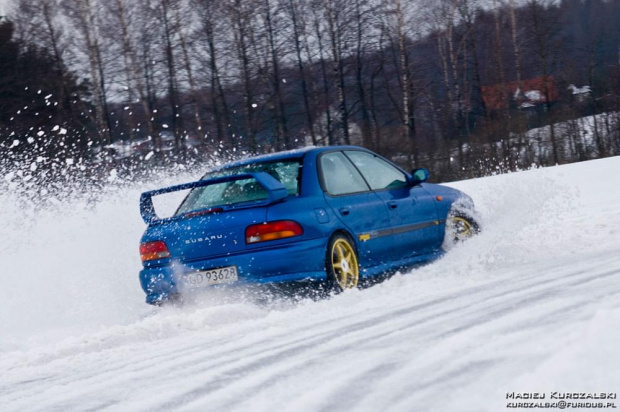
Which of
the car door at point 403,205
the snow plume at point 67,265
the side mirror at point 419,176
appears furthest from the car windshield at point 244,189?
the side mirror at point 419,176

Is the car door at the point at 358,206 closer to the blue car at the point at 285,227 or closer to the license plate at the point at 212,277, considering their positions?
the blue car at the point at 285,227

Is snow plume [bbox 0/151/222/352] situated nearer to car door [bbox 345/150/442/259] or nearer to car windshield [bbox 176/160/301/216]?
car windshield [bbox 176/160/301/216]

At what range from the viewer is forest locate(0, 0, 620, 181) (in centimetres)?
2966

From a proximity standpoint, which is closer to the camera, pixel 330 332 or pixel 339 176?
pixel 330 332

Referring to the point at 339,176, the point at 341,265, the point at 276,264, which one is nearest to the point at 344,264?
the point at 341,265

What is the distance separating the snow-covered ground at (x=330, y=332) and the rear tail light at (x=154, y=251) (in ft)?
1.55

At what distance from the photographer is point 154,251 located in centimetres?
754

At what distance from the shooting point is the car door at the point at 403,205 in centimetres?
848

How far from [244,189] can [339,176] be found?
970mm

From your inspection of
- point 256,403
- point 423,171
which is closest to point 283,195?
point 423,171

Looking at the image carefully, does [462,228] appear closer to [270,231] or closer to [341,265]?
[341,265]

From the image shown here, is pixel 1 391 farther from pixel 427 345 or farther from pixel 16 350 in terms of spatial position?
pixel 427 345

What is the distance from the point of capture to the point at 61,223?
35.7 ft

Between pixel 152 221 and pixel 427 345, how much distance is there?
3737mm
